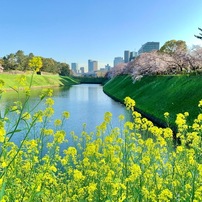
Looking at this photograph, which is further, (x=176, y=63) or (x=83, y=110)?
(x=176, y=63)

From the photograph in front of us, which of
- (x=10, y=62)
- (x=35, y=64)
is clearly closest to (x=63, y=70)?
(x=10, y=62)

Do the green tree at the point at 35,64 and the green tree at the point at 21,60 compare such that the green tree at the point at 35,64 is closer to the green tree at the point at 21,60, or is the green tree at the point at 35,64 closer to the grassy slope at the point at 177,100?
the grassy slope at the point at 177,100

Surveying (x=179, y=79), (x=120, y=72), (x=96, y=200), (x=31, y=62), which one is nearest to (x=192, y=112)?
(x=179, y=79)

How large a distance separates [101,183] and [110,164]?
1.47 feet

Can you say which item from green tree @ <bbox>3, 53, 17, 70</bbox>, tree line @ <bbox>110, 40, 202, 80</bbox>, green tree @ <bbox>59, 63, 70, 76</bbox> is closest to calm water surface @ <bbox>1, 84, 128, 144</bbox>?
tree line @ <bbox>110, 40, 202, 80</bbox>

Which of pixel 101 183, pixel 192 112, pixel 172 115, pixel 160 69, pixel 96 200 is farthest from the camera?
pixel 160 69

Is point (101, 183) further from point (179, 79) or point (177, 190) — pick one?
point (179, 79)

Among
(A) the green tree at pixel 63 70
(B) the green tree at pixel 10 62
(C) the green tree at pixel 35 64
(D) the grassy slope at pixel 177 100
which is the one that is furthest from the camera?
(A) the green tree at pixel 63 70

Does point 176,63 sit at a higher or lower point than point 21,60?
lower

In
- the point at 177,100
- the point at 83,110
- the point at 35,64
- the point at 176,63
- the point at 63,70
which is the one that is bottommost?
the point at 83,110

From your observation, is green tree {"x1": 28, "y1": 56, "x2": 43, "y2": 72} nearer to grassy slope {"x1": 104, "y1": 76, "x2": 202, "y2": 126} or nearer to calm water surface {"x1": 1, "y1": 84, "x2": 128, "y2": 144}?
calm water surface {"x1": 1, "y1": 84, "x2": 128, "y2": 144}

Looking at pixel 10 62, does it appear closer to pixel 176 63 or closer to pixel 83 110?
pixel 176 63

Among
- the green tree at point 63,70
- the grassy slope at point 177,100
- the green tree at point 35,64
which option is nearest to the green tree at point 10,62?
the green tree at point 63,70

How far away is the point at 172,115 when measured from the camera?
20.2 m
